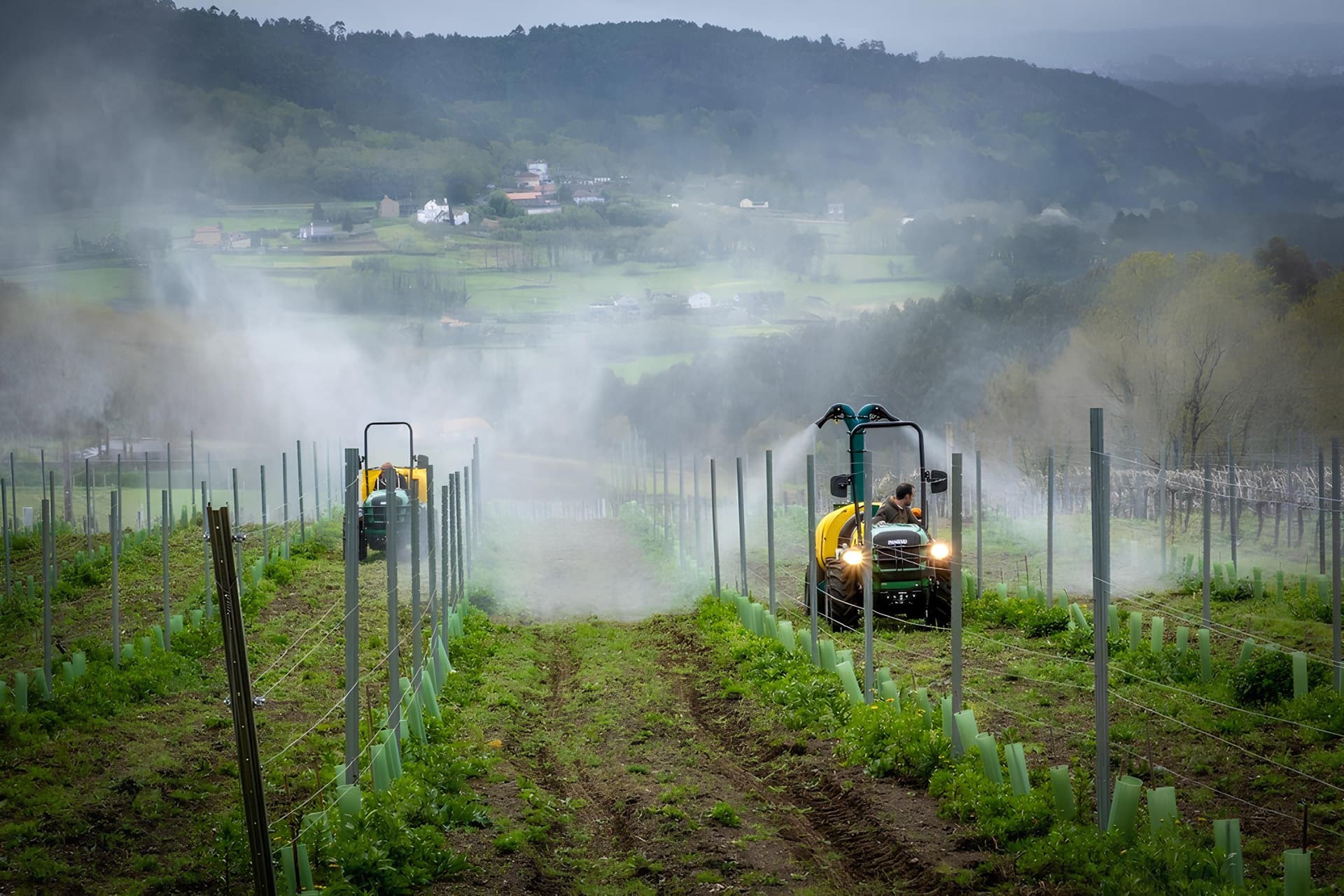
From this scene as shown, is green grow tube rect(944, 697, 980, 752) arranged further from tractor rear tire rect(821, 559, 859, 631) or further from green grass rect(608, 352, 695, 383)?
green grass rect(608, 352, 695, 383)

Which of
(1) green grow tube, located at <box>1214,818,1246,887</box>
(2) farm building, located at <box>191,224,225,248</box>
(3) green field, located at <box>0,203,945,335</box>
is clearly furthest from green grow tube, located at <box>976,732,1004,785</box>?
(2) farm building, located at <box>191,224,225,248</box>

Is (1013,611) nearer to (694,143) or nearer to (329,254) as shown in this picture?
(329,254)

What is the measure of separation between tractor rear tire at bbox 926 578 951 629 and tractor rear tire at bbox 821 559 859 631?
0.96m

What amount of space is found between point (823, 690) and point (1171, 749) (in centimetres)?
344

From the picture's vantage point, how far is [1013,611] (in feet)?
52.4

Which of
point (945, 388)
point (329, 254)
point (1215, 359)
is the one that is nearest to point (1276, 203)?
point (945, 388)

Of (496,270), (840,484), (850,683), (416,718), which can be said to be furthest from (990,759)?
Answer: (496,270)

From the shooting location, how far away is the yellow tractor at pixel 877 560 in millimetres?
15219

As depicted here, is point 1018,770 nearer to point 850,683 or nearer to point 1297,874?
point 1297,874

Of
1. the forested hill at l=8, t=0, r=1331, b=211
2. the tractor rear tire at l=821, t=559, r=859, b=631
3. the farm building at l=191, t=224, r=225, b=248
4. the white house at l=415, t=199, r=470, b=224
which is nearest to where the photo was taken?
the tractor rear tire at l=821, t=559, r=859, b=631

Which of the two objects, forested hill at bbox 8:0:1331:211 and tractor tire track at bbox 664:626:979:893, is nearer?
tractor tire track at bbox 664:626:979:893

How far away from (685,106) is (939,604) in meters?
99.9

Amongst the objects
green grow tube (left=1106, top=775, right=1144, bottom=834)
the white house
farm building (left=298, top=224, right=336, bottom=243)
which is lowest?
green grow tube (left=1106, top=775, right=1144, bottom=834)

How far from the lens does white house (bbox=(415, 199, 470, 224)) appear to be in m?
85.6
